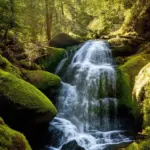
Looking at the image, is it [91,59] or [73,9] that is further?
[73,9]

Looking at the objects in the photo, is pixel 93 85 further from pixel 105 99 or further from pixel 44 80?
pixel 44 80

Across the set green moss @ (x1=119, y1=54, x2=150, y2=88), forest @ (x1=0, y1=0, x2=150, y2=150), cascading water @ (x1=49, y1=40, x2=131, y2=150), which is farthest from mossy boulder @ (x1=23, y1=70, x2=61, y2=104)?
green moss @ (x1=119, y1=54, x2=150, y2=88)

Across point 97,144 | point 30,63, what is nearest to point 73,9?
point 30,63

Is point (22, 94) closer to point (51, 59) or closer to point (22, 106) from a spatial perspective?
point (22, 106)

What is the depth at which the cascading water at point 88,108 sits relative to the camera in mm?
9773

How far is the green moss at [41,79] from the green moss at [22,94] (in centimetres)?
286

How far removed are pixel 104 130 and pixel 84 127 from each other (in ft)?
2.78

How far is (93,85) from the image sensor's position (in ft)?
41.7

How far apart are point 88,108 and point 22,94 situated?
4162mm

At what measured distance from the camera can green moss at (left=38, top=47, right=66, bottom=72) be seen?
15.6 metres

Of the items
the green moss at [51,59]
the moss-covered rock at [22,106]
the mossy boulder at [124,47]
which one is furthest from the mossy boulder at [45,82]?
the mossy boulder at [124,47]

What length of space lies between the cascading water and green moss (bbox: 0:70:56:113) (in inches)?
69.2

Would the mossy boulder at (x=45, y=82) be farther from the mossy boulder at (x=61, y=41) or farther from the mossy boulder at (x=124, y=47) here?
the mossy boulder at (x=61, y=41)

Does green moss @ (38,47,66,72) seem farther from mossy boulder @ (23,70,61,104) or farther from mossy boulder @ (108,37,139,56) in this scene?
mossy boulder @ (108,37,139,56)
